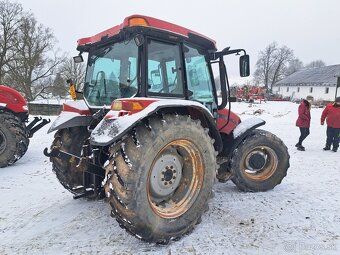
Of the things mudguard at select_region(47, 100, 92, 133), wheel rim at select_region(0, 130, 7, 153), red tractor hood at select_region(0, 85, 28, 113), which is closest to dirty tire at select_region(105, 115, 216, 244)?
mudguard at select_region(47, 100, 92, 133)

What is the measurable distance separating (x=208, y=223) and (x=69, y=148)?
1952 mm

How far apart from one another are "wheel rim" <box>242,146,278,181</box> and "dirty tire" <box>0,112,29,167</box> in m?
4.35

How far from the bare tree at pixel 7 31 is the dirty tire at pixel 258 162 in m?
24.2

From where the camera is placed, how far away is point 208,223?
328 cm

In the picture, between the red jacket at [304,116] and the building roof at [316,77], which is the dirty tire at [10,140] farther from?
the building roof at [316,77]

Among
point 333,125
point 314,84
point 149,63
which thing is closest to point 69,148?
point 149,63

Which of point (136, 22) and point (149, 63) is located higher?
point (136, 22)

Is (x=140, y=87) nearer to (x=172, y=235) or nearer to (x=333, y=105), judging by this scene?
(x=172, y=235)

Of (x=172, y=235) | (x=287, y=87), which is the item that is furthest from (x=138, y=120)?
(x=287, y=87)

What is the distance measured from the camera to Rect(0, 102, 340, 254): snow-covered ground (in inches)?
110

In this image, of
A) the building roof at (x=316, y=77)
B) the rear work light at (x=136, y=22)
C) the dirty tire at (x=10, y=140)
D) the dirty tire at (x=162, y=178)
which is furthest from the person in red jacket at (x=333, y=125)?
the building roof at (x=316, y=77)

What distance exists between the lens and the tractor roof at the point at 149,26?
276cm

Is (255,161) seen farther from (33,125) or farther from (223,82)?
(33,125)

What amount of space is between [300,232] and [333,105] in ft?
20.1
